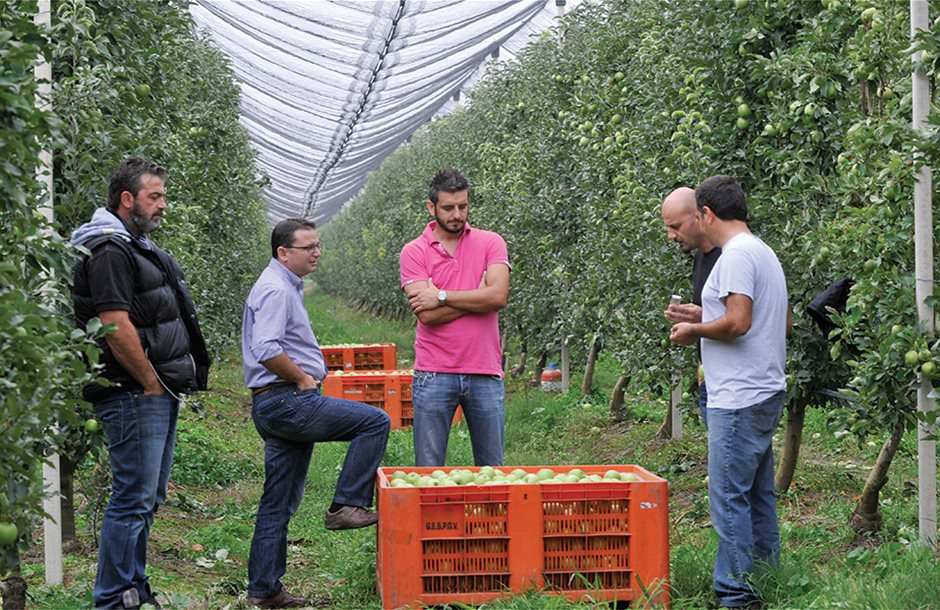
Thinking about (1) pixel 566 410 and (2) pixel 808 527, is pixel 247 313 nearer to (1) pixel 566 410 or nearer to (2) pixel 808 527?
(2) pixel 808 527

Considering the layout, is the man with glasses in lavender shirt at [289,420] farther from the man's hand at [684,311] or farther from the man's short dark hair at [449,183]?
the man's hand at [684,311]

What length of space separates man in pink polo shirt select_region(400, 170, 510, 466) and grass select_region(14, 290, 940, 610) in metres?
0.79

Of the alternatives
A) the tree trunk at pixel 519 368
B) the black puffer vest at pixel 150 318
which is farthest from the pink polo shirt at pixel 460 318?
the tree trunk at pixel 519 368

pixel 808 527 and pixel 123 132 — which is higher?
pixel 123 132

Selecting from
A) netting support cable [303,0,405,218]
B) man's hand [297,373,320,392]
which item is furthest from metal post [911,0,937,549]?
netting support cable [303,0,405,218]

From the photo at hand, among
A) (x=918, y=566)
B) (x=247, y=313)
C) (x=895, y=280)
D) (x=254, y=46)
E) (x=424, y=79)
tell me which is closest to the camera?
(x=918, y=566)

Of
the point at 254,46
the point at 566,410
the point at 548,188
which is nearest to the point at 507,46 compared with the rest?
the point at 254,46

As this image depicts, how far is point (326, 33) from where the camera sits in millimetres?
13000

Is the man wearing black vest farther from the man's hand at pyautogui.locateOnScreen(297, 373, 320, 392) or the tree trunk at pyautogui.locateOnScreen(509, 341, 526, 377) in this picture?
the tree trunk at pyautogui.locateOnScreen(509, 341, 526, 377)

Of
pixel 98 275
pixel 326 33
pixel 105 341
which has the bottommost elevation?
pixel 105 341

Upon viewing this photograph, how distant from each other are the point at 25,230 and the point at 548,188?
862 cm

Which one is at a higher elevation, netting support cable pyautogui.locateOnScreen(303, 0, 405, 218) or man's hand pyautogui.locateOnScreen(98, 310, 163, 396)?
netting support cable pyautogui.locateOnScreen(303, 0, 405, 218)

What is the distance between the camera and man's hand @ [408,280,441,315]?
207 inches

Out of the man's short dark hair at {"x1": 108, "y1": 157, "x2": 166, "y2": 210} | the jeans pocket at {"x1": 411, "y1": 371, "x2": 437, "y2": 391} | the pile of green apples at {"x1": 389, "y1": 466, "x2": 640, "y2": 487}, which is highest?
the man's short dark hair at {"x1": 108, "y1": 157, "x2": 166, "y2": 210}
